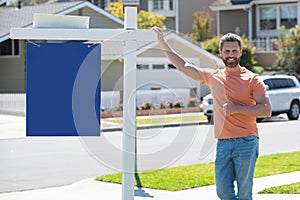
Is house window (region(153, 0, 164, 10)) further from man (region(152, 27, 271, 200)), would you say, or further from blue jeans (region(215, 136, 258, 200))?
blue jeans (region(215, 136, 258, 200))

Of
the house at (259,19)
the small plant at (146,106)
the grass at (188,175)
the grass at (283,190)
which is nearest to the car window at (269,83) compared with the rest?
the small plant at (146,106)

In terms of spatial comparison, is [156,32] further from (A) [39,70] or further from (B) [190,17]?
(B) [190,17]

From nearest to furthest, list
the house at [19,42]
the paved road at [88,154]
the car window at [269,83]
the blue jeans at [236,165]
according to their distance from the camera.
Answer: the blue jeans at [236,165] < the paved road at [88,154] < the car window at [269,83] < the house at [19,42]

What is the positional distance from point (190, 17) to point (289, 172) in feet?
151

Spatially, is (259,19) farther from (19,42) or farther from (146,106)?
(146,106)

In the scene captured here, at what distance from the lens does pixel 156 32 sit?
265 inches

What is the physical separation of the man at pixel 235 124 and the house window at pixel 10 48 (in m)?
31.6

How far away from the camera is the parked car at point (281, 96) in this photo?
2617 cm

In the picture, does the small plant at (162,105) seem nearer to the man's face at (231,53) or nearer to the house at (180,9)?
the man's face at (231,53)

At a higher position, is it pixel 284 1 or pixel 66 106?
pixel 284 1

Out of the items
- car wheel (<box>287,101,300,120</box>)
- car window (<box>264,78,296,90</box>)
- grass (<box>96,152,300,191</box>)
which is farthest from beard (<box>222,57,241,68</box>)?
car wheel (<box>287,101,300,120</box>)

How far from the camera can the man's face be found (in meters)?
6.26

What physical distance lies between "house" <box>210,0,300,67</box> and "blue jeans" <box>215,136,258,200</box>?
41.9m

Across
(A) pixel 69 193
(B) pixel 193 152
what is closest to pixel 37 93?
(A) pixel 69 193
